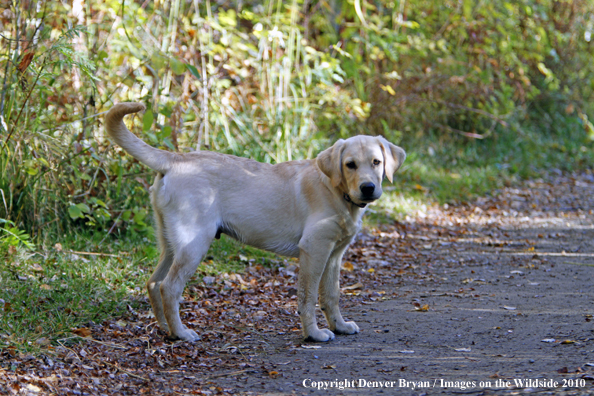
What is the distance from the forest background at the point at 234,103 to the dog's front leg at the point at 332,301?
59.8 inches

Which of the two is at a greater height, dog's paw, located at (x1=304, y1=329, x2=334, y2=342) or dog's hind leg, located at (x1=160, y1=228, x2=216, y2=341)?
dog's hind leg, located at (x1=160, y1=228, x2=216, y2=341)

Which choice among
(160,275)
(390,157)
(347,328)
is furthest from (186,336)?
(390,157)

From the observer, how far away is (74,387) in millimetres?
3094

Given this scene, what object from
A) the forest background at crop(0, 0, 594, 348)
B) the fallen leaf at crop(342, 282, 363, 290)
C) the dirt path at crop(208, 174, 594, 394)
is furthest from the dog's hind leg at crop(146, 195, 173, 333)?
the fallen leaf at crop(342, 282, 363, 290)

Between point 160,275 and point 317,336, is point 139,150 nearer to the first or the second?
point 160,275

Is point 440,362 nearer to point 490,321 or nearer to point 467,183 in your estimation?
point 490,321

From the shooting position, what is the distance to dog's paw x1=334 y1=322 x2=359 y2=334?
4.18 m

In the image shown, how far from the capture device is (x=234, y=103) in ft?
26.0

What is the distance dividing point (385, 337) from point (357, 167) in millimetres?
1159

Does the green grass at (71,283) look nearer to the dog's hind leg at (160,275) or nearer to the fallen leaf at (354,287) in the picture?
the dog's hind leg at (160,275)

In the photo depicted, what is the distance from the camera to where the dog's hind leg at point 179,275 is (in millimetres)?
3928

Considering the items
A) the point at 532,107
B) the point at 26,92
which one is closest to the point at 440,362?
the point at 26,92

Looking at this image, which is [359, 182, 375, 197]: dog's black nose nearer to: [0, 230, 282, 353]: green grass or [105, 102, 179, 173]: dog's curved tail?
[105, 102, 179, 173]: dog's curved tail

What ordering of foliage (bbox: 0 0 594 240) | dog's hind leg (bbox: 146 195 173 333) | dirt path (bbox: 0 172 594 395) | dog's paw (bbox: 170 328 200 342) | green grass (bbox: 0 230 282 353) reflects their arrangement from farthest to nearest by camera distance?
1. foliage (bbox: 0 0 594 240)
2. dog's hind leg (bbox: 146 195 173 333)
3. dog's paw (bbox: 170 328 200 342)
4. green grass (bbox: 0 230 282 353)
5. dirt path (bbox: 0 172 594 395)
